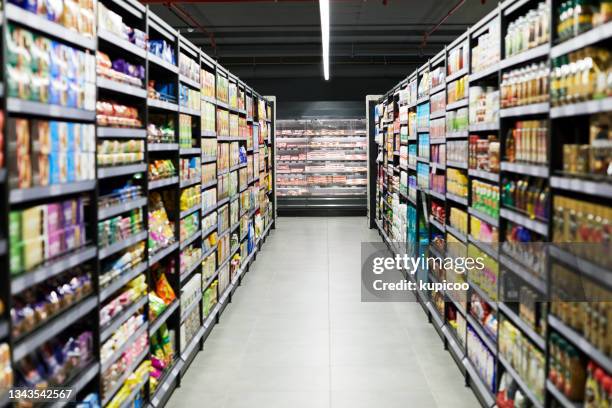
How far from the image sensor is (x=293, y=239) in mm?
12891

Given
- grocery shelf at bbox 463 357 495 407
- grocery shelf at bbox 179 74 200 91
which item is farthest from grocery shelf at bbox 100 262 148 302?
grocery shelf at bbox 463 357 495 407

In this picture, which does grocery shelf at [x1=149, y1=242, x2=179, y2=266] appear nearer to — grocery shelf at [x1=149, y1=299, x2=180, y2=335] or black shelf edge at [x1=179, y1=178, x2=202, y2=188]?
grocery shelf at [x1=149, y1=299, x2=180, y2=335]

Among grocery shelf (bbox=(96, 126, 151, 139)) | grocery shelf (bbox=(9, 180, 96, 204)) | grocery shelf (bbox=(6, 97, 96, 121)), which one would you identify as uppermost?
grocery shelf (bbox=(6, 97, 96, 121))

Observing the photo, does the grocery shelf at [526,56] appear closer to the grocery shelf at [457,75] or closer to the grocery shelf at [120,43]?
the grocery shelf at [457,75]

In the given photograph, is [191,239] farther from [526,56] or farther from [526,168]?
[526,56]

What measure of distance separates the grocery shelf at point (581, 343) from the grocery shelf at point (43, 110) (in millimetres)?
2504

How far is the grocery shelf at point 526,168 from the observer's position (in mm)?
3410

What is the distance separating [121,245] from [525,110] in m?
2.44

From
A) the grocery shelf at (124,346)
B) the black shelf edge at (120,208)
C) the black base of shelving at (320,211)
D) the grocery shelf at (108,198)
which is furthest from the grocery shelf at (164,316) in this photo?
the black base of shelving at (320,211)

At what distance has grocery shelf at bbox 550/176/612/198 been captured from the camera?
105 inches

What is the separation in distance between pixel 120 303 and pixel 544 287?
7.93 ft

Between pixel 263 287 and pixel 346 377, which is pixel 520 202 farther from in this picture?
pixel 263 287

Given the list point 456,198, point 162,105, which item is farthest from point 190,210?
point 456,198

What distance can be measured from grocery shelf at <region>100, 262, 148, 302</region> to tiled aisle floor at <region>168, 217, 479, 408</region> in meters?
1.16
